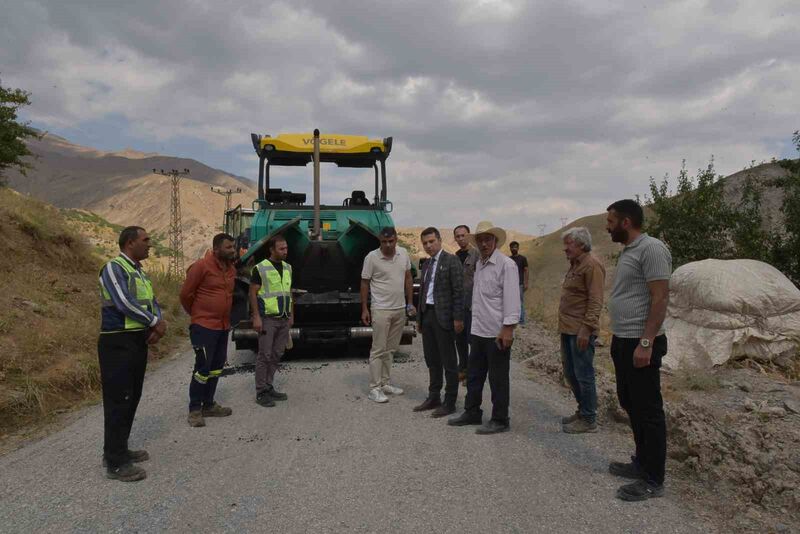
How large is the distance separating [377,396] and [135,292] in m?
2.76

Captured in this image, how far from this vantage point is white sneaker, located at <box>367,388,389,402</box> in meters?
5.67

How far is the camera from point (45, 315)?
8453 mm

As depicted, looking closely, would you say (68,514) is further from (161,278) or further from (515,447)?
(161,278)

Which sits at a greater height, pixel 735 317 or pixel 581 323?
pixel 581 323

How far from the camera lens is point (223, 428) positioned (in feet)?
16.0

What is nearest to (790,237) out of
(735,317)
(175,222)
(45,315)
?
(735,317)

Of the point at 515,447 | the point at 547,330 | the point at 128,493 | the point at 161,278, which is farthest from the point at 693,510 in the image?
the point at 161,278

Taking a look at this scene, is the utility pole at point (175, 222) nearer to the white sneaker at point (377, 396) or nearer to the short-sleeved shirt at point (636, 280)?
the white sneaker at point (377, 396)

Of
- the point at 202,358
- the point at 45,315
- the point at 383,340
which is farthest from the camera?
the point at 45,315

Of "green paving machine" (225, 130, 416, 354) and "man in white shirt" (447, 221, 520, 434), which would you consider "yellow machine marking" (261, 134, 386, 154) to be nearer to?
"green paving machine" (225, 130, 416, 354)

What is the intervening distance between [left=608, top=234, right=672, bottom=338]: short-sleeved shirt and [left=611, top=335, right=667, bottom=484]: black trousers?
0.11 meters

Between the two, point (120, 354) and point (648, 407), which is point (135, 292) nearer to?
point (120, 354)

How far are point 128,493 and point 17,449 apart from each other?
193 centimetres


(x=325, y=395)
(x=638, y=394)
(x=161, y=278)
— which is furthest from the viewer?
(x=161, y=278)
